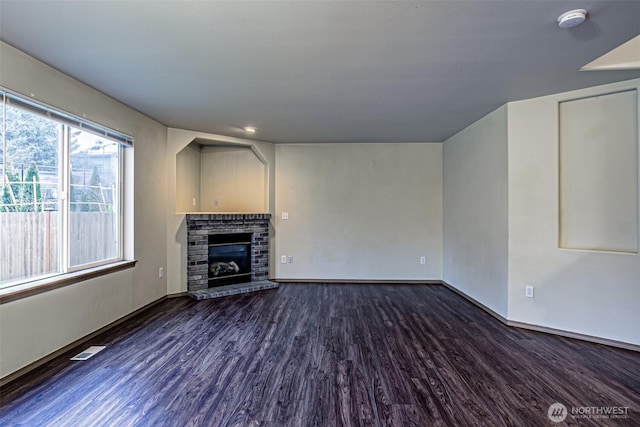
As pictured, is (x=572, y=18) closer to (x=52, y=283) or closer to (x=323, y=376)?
(x=323, y=376)

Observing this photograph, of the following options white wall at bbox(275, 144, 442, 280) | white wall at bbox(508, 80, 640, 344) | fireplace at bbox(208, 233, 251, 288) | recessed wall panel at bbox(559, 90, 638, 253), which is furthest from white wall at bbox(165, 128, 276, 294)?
recessed wall panel at bbox(559, 90, 638, 253)

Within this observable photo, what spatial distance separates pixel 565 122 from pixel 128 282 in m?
4.96

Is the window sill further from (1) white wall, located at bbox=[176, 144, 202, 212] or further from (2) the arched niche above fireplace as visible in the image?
(2) the arched niche above fireplace

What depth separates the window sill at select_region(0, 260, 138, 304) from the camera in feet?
6.97

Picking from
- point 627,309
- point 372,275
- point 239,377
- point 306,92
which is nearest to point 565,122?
point 627,309

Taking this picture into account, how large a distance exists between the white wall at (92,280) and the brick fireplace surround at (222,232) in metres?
0.41

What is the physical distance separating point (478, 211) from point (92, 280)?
14.5 feet

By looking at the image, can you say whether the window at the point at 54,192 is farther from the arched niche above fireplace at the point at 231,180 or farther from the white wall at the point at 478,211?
the white wall at the point at 478,211

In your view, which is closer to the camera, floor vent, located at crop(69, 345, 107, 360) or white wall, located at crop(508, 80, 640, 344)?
floor vent, located at crop(69, 345, 107, 360)

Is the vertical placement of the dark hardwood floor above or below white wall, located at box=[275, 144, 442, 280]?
below

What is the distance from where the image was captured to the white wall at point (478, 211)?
3430 millimetres

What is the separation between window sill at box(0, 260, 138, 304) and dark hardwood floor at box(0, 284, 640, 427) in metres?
0.60

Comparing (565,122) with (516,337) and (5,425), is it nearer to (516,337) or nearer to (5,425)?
(516,337)

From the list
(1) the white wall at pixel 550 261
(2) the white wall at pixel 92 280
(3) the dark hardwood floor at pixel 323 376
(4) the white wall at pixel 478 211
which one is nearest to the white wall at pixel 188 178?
(2) the white wall at pixel 92 280
